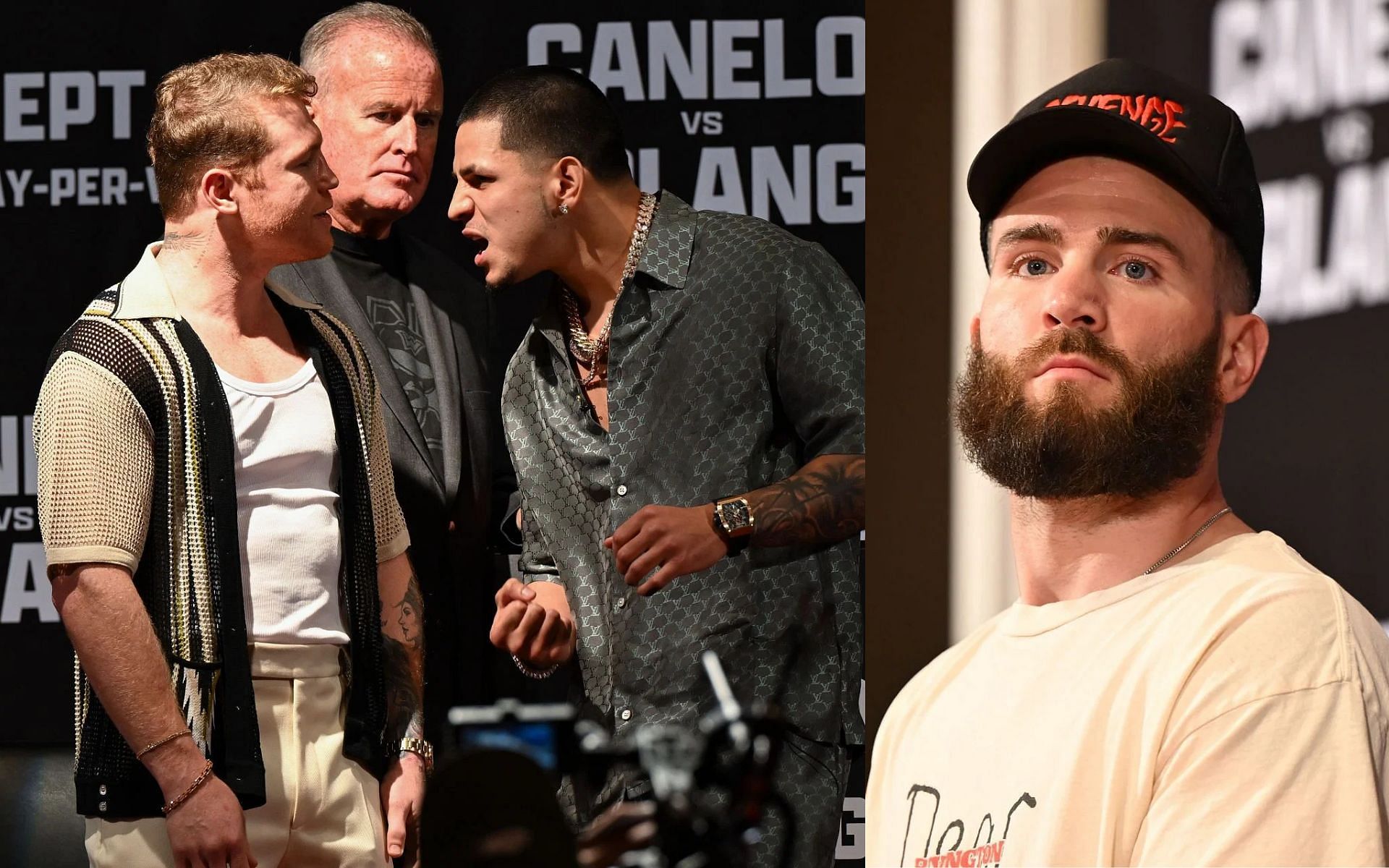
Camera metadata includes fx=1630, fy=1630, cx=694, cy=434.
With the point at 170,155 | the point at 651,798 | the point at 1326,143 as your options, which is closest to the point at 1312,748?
the point at 1326,143

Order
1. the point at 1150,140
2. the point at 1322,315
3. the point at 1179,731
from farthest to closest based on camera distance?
1. the point at 1322,315
2. the point at 1150,140
3. the point at 1179,731

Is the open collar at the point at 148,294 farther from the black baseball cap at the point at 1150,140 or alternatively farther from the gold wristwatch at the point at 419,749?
the black baseball cap at the point at 1150,140

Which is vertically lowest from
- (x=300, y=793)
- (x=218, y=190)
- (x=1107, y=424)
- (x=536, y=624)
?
(x=300, y=793)

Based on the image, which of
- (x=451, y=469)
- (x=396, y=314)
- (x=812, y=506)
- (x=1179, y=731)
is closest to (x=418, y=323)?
(x=396, y=314)

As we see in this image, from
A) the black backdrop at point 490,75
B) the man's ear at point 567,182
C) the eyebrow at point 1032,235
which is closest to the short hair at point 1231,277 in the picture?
the eyebrow at point 1032,235

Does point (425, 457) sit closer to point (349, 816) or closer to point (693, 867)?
point (349, 816)

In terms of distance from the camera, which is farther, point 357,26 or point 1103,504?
point 357,26

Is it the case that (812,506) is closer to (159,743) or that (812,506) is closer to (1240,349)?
(159,743)

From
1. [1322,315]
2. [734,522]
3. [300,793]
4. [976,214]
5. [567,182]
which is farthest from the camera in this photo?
[567,182]

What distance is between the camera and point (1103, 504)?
158 cm

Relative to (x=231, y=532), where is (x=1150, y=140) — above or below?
above

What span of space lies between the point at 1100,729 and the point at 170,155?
80.7 inches

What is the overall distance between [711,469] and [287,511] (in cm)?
72

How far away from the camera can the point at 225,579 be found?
2643 mm
